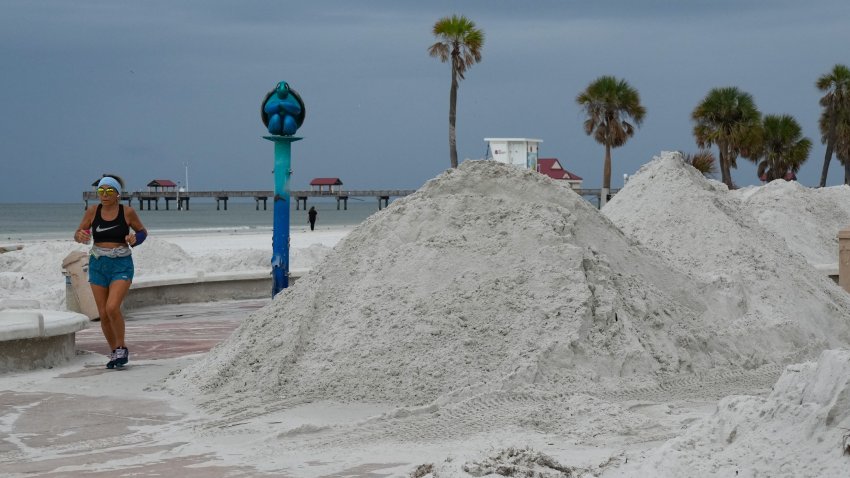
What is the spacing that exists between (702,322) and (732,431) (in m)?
3.89

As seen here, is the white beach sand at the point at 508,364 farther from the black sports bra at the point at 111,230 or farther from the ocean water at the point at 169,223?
the ocean water at the point at 169,223

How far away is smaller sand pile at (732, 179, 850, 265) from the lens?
20875 millimetres

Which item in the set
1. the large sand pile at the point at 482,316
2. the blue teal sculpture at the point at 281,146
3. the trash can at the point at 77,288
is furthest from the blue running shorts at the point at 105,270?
the trash can at the point at 77,288

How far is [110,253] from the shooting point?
8.05 m

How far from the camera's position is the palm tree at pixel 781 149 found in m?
52.7

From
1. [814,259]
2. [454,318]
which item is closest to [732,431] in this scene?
[454,318]

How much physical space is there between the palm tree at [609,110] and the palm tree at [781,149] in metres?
8.83

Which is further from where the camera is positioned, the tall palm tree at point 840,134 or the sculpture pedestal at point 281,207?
the tall palm tree at point 840,134

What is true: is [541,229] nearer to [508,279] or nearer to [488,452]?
[508,279]

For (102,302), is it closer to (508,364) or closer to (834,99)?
(508,364)

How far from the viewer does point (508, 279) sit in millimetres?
7520

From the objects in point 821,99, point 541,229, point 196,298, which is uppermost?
point 821,99

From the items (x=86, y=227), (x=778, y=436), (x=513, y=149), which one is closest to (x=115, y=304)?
(x=86, y=227)

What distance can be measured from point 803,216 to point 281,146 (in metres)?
14.5
